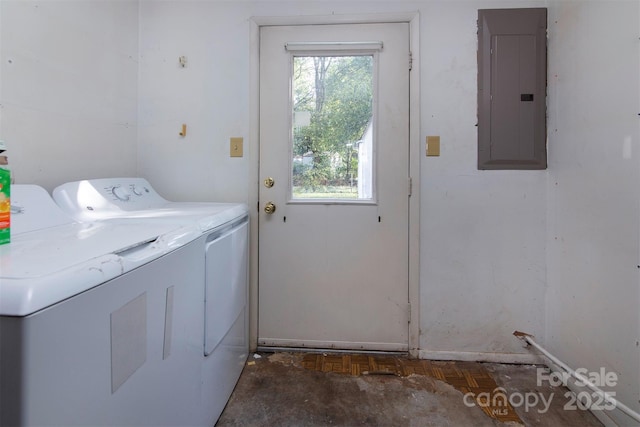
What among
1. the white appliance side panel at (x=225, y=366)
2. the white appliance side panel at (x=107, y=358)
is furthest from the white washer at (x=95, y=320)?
the white appliance side panel at (x=225, y=366)

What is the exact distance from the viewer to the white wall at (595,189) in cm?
118

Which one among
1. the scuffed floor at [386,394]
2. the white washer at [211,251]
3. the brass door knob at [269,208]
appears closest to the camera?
the white washer at [211,251]

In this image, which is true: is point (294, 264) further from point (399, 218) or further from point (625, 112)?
point (625, 112)

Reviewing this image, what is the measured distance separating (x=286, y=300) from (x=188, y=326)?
855 millimetres

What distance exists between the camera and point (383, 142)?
5.64 feet

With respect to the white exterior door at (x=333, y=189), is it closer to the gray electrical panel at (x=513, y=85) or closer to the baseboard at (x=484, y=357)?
the baseboard at (x=484, y=357)

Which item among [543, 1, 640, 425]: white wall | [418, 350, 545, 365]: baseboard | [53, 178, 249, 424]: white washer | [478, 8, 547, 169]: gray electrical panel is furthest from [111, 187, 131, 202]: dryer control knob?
[543, 1, 640, 425]: white wall

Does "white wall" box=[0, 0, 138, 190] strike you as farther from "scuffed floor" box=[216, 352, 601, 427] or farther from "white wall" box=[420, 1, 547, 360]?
"white wall" box=[420, 1, 547, 360]

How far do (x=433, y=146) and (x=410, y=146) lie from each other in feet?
0.41

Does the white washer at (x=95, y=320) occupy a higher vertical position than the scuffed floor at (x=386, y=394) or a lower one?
higher

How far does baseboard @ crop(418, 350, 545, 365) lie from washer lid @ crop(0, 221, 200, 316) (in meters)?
1.45

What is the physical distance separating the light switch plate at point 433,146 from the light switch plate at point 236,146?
1.05 m

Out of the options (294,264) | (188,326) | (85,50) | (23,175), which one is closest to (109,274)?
(188,326)

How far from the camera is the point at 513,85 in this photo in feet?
5.40
